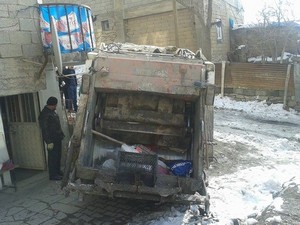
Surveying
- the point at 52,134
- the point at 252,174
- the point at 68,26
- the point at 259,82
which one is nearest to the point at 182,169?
the point at 252,174

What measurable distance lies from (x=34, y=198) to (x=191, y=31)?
13.0 m

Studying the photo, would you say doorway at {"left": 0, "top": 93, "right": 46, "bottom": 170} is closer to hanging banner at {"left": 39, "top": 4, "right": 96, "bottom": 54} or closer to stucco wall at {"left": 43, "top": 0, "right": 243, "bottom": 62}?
hanging banner at {"left": 39, "top": 4, "right": 96, "bottom": 54}

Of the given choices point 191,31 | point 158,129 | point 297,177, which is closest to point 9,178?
point 158,129

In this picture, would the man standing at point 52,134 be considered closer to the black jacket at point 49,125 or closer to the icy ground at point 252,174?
the black jacket at point 49,125

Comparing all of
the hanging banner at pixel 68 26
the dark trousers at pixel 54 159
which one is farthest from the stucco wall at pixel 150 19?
the dark trousers at pixel 54 159

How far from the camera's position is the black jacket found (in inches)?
239

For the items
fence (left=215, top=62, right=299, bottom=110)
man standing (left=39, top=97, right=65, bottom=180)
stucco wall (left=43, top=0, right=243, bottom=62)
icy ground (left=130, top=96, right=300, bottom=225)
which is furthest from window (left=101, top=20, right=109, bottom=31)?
man standing (left=39, top=97, right=65, bottom=180)

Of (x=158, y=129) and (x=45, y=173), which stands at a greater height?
(x=158, y=129)

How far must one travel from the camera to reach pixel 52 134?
615 centimetres

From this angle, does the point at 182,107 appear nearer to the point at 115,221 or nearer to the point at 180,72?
the point at 180,72

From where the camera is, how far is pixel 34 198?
5.56 meters

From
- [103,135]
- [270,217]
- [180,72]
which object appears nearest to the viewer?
[270,217]

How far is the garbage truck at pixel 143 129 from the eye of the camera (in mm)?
4219

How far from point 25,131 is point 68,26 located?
2218 millimetres
